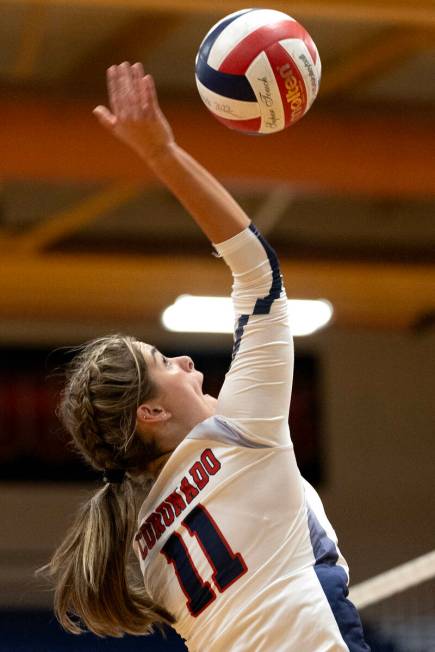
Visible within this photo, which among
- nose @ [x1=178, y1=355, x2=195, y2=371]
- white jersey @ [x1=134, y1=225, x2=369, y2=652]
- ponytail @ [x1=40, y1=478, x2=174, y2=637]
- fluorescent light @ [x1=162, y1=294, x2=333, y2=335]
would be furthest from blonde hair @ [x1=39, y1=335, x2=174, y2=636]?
fluorescent light @ [x1=162, y1=294, x2=333, y2=335]

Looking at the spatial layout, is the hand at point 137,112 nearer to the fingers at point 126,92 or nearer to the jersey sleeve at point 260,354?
the fingers at point 126,92

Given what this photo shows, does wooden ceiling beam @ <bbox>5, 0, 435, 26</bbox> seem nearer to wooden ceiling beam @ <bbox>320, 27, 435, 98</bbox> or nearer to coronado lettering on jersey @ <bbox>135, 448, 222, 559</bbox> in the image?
wooden ceiling beam @ <bbox>320, 27, 435, 98</bbox>

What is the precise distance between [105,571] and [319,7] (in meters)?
5.45

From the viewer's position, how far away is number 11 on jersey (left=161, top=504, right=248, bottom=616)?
11.0 ft

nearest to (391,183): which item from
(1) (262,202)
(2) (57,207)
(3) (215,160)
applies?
(3) (215,160)

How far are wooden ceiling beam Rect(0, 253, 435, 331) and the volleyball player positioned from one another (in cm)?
871

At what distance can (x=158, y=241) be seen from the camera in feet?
47.0

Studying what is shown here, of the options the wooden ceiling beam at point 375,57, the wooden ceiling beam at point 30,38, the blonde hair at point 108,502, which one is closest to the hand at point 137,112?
the blonde hair at point 108,502

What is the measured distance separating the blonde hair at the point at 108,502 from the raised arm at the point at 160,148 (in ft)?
2.13

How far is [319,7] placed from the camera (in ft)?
27.2

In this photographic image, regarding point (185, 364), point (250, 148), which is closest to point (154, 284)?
point (250, 148)

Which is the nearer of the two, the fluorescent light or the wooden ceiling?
the wooden ceiling

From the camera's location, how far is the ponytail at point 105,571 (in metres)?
3.62

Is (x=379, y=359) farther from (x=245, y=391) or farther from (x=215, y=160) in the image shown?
(x=245, y=391)
